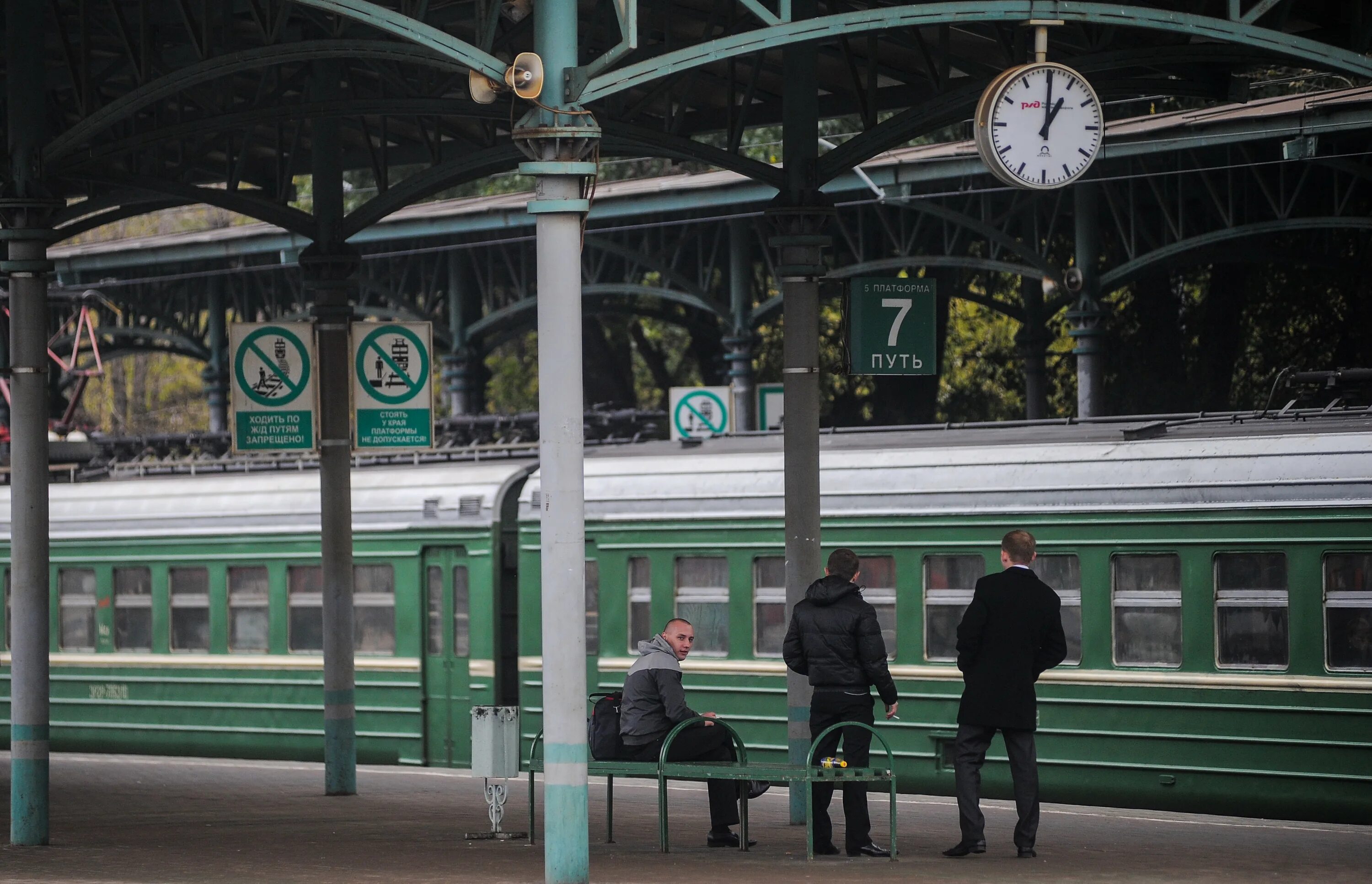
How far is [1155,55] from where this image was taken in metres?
11.8

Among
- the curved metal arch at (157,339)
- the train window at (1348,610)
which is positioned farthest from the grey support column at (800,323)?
the curved metal arch at (157,339)

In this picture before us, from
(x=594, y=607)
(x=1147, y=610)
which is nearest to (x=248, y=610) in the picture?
(x=594, y=607)

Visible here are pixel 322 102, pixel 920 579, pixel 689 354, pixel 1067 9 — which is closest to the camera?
pixel 1067 9

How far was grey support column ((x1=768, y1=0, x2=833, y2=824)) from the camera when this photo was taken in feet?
40.9

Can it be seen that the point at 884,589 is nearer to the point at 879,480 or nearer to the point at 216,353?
the point at 879,480

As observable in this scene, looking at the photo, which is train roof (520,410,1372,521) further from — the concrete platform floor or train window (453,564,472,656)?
the concrete platform floor

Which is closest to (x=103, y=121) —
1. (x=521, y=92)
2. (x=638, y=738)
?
(x=521, y=92)

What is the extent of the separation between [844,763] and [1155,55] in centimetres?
435

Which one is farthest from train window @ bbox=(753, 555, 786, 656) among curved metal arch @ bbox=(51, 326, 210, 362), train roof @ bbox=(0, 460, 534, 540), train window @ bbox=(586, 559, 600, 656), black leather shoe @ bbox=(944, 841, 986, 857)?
curved metal arch @ bbox=(51, 326, 210, 362)

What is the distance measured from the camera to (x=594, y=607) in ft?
55.5

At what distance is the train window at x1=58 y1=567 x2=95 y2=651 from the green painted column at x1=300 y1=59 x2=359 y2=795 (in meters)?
5.94

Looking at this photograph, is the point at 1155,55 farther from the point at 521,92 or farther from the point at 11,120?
the point at 11,120

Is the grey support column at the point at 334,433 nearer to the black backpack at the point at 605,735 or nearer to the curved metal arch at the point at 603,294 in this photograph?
the black backpack at the point at 605,735

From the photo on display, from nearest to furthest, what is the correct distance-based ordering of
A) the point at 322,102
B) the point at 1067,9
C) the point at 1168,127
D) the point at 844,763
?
1. the point at 1067,9
2. the point at 844,763
3. the point at 322,102
4. the point at 1168,127
